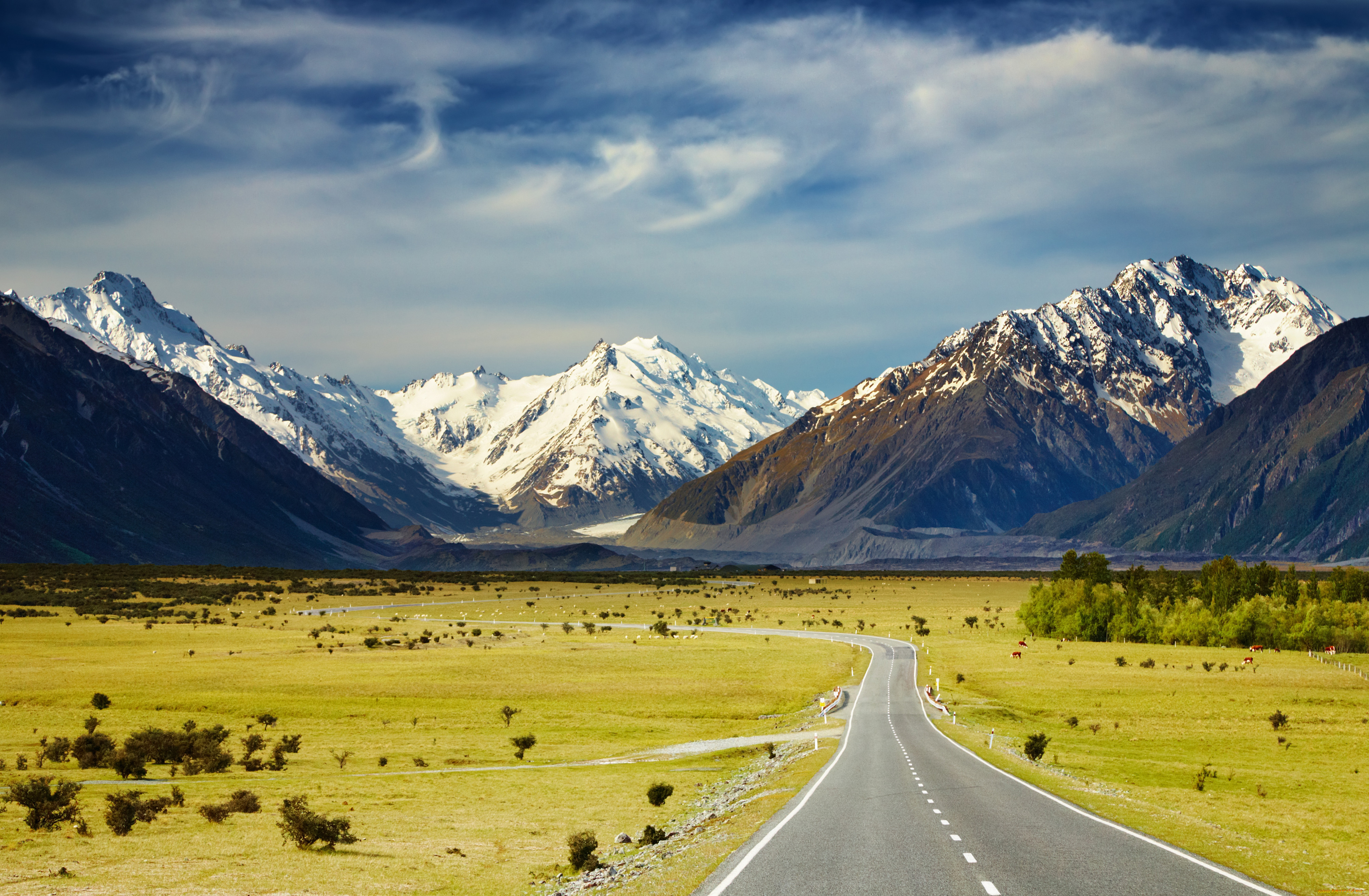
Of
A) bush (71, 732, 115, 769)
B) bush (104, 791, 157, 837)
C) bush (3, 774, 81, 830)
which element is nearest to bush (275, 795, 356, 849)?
bush (104, 791, 157, 837)

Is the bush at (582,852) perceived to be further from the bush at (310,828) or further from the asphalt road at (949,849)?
the bush at (310,828)

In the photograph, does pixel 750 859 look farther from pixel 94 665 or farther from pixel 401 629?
pixel 401 629

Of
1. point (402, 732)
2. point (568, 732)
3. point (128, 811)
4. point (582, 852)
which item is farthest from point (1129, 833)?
point (402, 732)

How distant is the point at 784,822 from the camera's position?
2948 cm

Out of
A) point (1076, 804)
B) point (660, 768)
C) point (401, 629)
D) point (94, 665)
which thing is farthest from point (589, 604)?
point (1076, 804)

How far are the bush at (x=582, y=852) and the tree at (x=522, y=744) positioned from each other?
25255 mm

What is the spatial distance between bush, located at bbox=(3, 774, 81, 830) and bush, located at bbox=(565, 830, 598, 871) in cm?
1546

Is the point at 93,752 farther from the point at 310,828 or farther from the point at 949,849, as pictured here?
the point at 949,849

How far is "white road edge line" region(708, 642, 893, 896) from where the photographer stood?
22.2 metres

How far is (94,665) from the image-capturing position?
287 ft

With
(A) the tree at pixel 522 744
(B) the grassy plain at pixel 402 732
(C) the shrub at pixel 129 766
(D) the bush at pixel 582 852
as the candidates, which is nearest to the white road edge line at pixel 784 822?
(B) the grassy plain at pixel 402 732

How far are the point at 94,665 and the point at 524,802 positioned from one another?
62.9 meters

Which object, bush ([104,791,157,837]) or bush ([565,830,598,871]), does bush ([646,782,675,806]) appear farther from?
bush ([104,791,157,837])

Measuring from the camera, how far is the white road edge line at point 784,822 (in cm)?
2220
